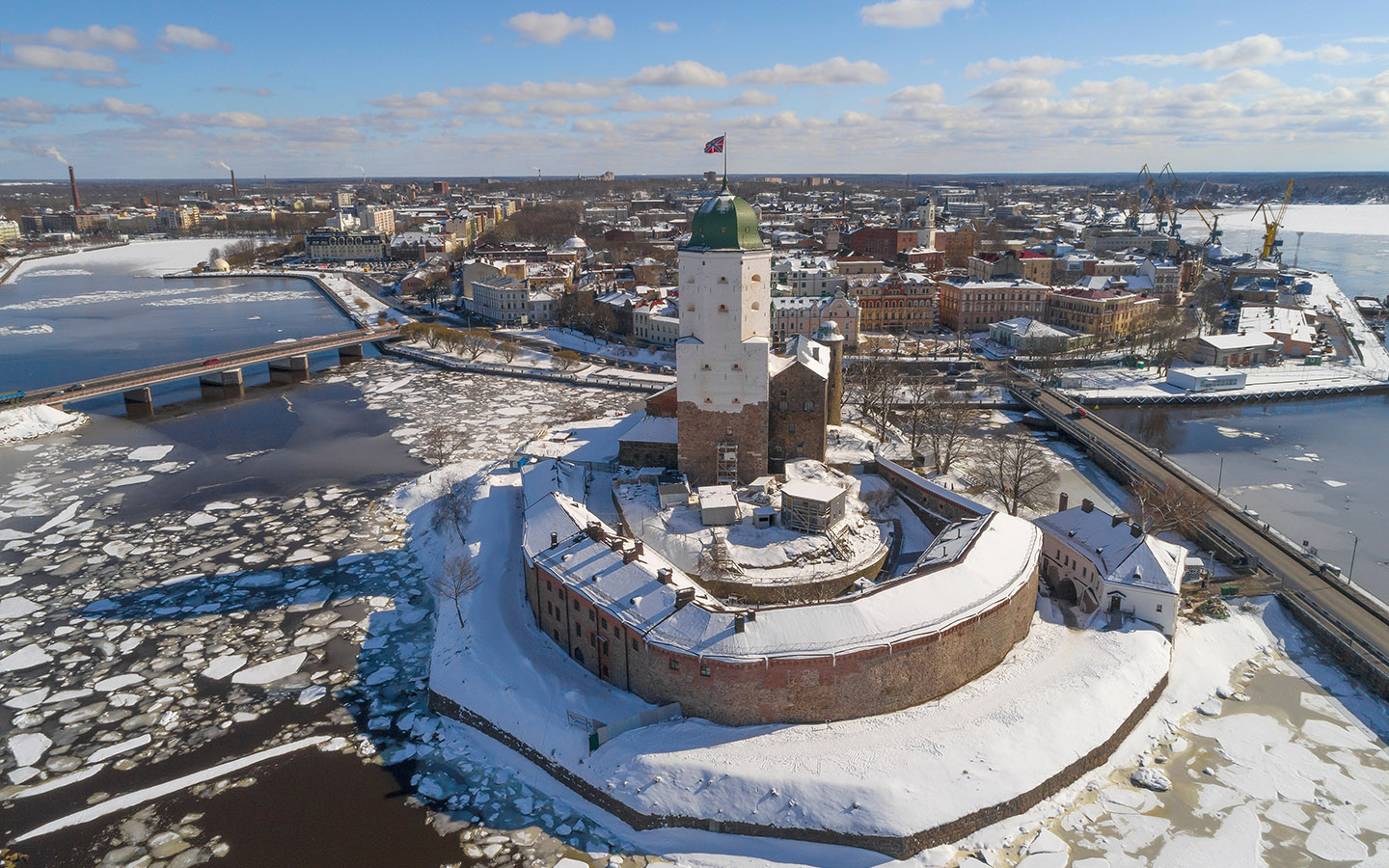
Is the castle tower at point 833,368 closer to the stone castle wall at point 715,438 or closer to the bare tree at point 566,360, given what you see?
the stone castle wall at point 715,438

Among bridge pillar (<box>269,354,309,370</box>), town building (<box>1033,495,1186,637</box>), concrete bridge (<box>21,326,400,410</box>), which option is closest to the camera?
town building (<box>1033,495,1186,637</box>)

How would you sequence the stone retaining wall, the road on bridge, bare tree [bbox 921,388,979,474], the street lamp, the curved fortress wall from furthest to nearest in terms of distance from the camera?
bare tree [bbox 921,388,979,474]
the street lamp
the road on bridge
the curved fortress wall
the stone retaining wall

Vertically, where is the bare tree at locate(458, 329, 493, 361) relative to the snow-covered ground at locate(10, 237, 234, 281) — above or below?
below

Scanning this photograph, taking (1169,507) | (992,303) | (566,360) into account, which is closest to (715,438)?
(1169,507)

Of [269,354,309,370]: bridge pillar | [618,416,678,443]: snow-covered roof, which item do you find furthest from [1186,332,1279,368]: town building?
[269,354,309,370]: bridge pillar

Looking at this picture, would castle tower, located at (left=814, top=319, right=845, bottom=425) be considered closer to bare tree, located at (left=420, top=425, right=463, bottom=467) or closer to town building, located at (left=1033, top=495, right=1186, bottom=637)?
town building, located at (left=1033, top=495, right=1186, bottom=637)

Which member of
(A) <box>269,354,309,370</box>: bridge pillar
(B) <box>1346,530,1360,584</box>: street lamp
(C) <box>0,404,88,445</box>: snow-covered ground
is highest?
(A) <box>269,354,309,370</box>: bridge pillar
